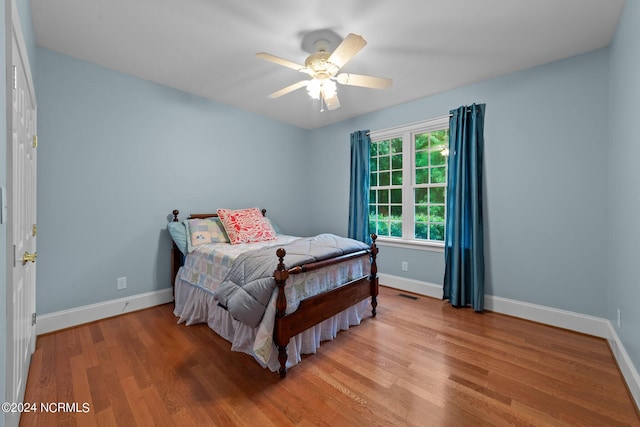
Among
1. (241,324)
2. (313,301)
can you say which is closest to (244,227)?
(241,324)

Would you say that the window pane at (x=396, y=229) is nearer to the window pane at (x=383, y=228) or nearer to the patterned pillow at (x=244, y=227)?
the window pane at (x=383, y=228)

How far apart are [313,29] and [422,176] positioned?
7.28ft

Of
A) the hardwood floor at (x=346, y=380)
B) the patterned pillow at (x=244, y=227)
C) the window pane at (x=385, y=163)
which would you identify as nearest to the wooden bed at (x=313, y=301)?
the hardwood floor at (x=346, y=380)

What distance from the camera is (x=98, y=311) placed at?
267 centimetres

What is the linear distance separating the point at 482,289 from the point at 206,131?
3736 mm

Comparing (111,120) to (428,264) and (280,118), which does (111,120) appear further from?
(428,264)

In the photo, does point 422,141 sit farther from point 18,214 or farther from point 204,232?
point 18,214

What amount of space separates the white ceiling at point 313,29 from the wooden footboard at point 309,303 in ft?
5.68

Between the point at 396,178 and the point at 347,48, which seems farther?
the point at 396,178

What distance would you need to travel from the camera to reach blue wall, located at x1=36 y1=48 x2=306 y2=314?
2.44 meters

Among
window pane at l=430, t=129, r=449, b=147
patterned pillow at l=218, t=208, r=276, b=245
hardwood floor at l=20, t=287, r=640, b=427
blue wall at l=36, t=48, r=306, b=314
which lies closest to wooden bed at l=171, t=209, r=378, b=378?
hardwood floor at l=20, t=287, r=640, b=427

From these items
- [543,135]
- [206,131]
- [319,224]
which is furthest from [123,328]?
[543,135]

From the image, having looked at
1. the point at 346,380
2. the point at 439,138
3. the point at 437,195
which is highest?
the point at 439,138

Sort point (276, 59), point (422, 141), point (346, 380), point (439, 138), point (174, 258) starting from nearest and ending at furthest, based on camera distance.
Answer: point (346, 380), point (276, 59), point (174, 258), point (439, 138), point (422, 141)
